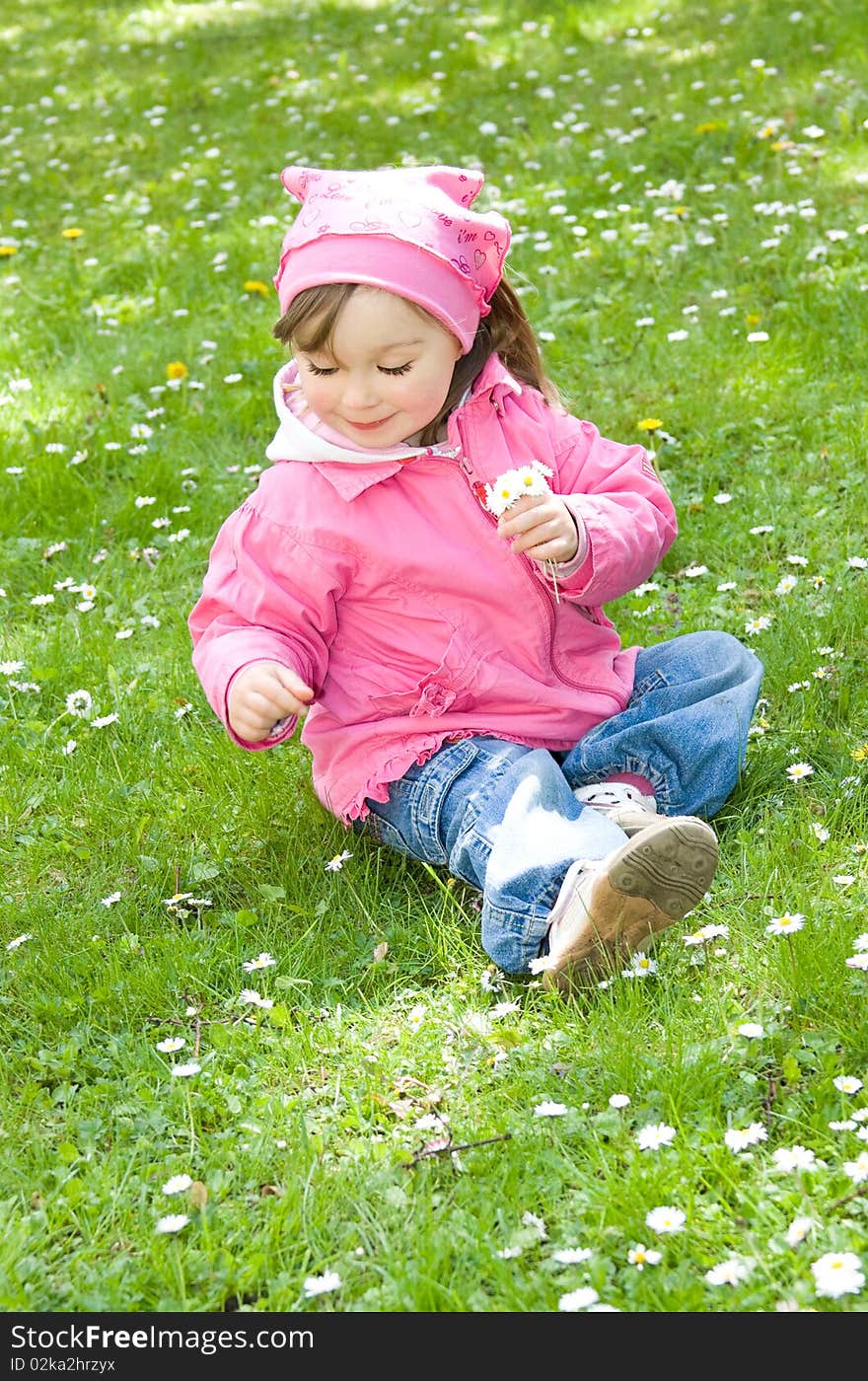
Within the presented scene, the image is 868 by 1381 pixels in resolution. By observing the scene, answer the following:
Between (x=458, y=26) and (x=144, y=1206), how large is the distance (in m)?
7.86

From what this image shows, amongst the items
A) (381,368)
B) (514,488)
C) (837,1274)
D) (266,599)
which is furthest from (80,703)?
(837,1274)

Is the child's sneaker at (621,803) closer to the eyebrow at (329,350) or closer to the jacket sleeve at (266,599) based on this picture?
the jacket sleeve at (266,599)

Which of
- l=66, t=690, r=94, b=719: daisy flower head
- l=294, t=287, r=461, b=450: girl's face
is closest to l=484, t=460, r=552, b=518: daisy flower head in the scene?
l=294, t=287, r=461, b=450: girl's face

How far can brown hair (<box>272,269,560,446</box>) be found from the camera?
2623 millimetres

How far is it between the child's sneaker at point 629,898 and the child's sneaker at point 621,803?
256 millimetres

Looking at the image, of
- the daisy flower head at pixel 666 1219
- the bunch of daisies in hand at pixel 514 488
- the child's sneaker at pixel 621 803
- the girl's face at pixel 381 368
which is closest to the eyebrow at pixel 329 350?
the girl's face at pixel 381 368

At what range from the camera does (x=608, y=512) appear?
2.81m

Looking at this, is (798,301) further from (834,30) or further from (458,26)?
(458,26)

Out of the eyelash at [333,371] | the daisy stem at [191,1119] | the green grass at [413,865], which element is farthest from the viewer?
the eyelash at [333,371]

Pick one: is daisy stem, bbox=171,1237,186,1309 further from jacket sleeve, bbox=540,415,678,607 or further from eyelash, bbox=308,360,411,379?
eyelash, bbox=308,360,411,379

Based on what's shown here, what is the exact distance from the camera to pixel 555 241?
18.1ft

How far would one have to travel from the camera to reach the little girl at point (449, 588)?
2.64m

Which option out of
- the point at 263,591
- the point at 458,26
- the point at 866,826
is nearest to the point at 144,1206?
the point at 263,591

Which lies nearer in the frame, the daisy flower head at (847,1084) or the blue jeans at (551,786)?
the daisy flower head at (847,1084)
